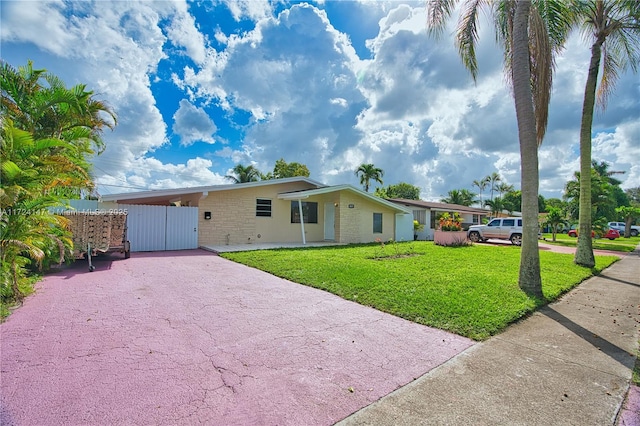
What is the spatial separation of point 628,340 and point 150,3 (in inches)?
495

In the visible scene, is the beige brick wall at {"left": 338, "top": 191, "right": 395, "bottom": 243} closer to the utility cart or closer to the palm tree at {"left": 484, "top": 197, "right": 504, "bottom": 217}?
the utility cart

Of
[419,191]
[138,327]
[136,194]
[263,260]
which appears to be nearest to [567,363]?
[138,327]

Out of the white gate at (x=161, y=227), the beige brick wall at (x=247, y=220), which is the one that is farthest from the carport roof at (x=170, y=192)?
the beige brick wall at (x=247, y=220)

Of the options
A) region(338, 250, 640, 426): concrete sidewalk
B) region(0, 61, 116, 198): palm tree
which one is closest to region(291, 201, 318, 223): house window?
region(0, 61, 116, 198): palm tree

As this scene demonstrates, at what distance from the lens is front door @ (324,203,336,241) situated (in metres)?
18.1

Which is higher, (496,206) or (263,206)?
(496,206)

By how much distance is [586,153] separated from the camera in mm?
10383

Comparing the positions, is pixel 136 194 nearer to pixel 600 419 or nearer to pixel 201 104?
pixel 201 104

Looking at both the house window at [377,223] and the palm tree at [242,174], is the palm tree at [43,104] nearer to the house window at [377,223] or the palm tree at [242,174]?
the house window at [377,223]

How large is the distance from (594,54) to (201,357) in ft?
49.6

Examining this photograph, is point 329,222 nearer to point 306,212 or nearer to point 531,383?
point 306,212

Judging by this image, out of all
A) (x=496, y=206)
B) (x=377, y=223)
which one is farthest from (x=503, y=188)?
(x=377, y=223)

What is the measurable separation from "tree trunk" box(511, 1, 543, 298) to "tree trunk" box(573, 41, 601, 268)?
20.3 feet

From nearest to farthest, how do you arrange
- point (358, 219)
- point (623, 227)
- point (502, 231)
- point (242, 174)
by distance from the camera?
point (358, 219) → point (502, 231) → point (242, 174) → point (623, 227)
